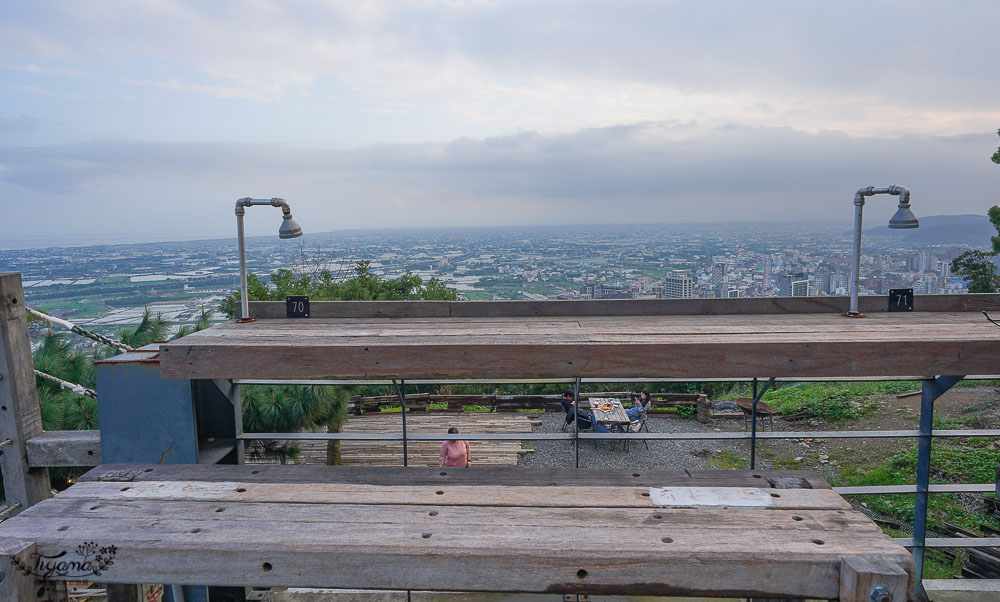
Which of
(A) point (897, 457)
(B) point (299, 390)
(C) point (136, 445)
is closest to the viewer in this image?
(C) point (136, 445)

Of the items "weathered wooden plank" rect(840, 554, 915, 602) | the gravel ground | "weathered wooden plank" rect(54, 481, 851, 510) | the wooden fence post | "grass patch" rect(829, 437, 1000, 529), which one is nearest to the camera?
"weathered wooden plank" rect(840, 554, 915, 602)

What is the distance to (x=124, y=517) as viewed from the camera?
2.04 metres

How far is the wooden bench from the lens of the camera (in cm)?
170

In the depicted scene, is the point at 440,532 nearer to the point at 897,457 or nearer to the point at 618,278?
the point at 897,457

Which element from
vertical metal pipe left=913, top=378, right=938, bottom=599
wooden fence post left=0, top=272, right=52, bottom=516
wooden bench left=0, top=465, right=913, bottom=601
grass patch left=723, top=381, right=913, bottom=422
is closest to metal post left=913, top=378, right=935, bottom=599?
vertical metal pipe left=913, top=378, right=938, bottom=599

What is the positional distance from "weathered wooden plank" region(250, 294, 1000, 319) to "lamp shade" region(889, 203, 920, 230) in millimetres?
575

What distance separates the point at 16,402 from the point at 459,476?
212 cm

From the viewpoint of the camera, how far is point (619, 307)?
3.48 m

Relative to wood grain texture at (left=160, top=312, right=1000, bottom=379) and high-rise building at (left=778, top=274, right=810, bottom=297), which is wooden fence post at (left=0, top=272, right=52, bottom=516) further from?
high-rise building at (left=778, top=274, right=810, bottom=297)

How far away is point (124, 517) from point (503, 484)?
140 centimetres

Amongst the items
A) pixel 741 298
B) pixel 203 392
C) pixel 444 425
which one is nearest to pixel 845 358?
pixel 741 298

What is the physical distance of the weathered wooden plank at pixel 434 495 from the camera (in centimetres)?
212

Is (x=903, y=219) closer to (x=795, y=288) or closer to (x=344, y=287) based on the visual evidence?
(x=795, y=288)

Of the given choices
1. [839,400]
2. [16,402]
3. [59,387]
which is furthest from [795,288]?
[59,387]
